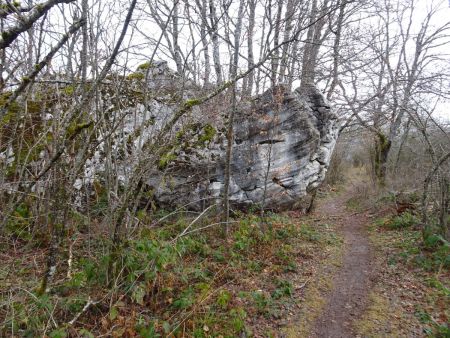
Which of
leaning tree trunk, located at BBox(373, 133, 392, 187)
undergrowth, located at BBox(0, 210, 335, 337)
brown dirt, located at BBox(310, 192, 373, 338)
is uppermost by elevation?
leaning tree trunk, located at BBox(373, 133, 392, 187)

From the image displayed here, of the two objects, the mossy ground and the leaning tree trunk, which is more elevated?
the leaning tree trunk

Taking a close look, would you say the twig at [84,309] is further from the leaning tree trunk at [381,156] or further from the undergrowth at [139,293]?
the leaning tree trunk at [381,156]

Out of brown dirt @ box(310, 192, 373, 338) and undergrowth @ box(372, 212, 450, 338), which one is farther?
undergrowth @ box(372, 212, 450, 338)

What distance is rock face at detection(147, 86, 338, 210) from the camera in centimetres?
702

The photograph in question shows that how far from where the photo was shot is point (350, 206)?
37.0 feet

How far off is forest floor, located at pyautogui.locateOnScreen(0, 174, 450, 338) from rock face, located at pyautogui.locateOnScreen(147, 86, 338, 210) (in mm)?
995

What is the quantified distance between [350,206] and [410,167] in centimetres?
352

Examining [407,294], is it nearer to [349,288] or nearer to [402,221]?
[349,288]

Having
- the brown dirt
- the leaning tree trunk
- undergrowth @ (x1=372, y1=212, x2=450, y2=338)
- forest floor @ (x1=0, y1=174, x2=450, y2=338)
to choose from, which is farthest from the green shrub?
the leaning tree trunk

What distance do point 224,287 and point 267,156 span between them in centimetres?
390

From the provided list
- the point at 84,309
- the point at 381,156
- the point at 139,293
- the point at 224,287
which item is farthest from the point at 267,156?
the point at 381,156

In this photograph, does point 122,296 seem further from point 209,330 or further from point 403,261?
point 403,261

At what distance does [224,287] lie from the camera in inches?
178

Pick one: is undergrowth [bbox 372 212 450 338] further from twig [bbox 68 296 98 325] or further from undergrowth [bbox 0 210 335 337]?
twig [bbox 68 296 98 325]
